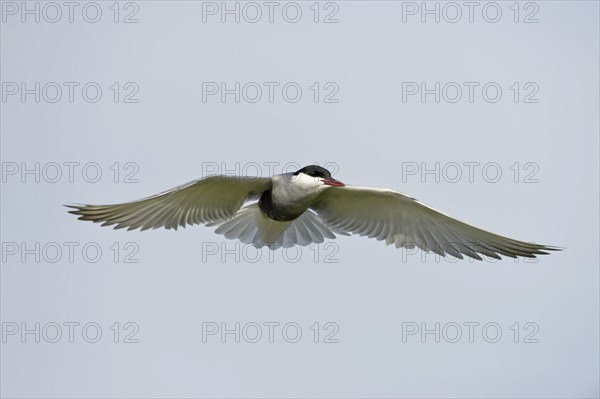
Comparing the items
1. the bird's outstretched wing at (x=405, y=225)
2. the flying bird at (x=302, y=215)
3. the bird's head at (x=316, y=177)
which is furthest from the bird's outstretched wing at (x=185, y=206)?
the bird's outstretched wing at (x=405, y=225)

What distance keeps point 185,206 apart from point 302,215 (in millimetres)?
1379

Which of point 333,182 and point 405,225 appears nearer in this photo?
point 333,182

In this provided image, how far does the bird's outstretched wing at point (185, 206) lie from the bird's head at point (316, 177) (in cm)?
42

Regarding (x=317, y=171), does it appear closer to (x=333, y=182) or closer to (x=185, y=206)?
(x=333, y=182)

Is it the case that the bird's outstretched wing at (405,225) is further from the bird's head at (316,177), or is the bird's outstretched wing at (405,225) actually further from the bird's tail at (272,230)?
the bird's head at (316,177)

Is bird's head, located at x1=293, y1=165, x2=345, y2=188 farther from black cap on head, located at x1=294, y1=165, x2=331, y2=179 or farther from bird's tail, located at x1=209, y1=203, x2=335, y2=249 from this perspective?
bird's tail, located at x1=209, y1=203, x2=335, y2=249

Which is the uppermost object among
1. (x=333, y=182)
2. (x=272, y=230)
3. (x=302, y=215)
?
(x=333, y=182)

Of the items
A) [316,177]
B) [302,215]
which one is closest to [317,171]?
[316,177]

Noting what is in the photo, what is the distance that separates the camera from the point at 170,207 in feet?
25.6

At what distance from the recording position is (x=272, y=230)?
28.5 feet

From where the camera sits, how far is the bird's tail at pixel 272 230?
340 inches

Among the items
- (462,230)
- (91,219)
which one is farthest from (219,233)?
(462,230)

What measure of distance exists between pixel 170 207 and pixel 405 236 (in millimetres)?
2399

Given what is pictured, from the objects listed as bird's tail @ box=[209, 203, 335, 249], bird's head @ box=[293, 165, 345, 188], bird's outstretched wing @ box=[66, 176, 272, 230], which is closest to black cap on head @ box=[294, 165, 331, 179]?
bird's head @ box=[293, 165, 345, 188]
